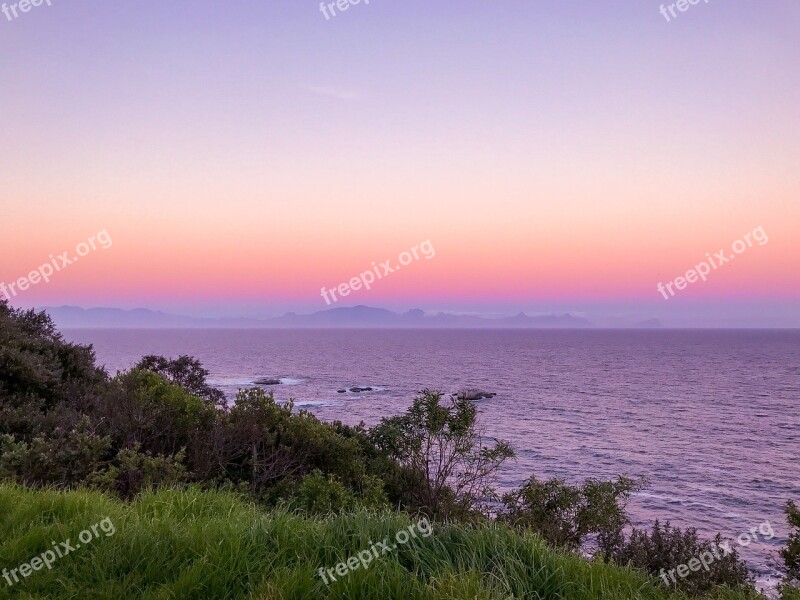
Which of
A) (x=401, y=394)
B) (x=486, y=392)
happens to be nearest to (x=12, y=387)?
(x=401, y=394)

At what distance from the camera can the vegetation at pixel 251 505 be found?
4227mm

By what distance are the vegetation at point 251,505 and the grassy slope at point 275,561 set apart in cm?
2

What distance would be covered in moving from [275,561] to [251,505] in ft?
6.31

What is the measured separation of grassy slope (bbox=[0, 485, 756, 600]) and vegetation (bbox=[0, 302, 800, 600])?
0.05ft

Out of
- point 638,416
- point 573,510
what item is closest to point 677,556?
point 573,510

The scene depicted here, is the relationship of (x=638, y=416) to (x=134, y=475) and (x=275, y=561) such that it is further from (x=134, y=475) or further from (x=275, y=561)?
(x=275, y=561)

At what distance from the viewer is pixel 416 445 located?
522 inches

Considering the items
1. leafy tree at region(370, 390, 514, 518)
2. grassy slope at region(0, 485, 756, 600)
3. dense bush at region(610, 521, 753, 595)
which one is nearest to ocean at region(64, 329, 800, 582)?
dense bush at region(610, 521, 753, 595)

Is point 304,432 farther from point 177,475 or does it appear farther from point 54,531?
point 54,531

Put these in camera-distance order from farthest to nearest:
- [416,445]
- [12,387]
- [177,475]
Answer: [416,445], [12,387], [177,475]

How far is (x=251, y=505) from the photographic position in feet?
20.6

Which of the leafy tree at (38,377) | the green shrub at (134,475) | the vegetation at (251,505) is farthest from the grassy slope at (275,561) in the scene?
the leafy tree at (38,377)

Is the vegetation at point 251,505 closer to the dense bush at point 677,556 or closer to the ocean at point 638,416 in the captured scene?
the dense bush at point 677,556

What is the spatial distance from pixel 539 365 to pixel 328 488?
112 meters
